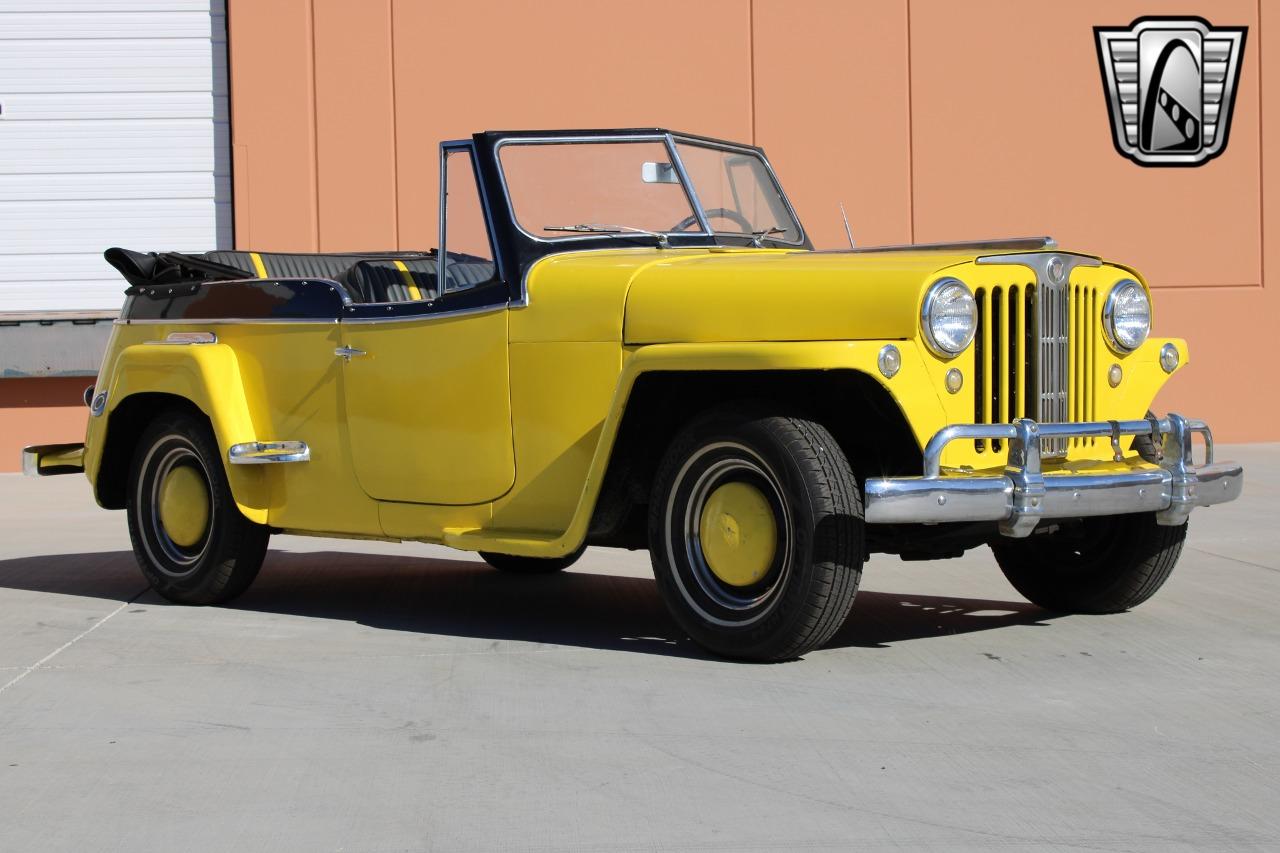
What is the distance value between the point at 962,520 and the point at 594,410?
131 centimetres

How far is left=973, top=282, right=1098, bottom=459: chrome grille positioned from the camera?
5.18 metres

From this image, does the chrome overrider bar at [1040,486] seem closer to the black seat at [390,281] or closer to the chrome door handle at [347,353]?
the chrome door handle at [347,353]

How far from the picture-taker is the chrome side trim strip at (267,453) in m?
6.45

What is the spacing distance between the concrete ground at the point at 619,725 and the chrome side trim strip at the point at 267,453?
60cm

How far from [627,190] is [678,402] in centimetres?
107

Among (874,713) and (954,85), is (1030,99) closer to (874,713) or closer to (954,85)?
(954,85)

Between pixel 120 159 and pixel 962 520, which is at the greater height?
pixel 120 159

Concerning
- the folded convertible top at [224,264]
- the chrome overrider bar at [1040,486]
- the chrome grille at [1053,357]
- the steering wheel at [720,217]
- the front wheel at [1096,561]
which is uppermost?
the steering wheel at [720,217]

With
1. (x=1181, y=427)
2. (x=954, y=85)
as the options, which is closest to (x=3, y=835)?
(x=1181, y=427)

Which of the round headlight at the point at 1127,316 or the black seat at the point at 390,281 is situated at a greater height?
the black seat at the point at 390,281

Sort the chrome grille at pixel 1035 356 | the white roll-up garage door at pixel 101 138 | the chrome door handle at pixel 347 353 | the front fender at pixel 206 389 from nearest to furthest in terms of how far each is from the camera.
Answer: the chrome grille at pixel 1035 356
the chrome door handle at pixel 347 353
the front fender at pixel 206 389
the white roll-up garage door at pixel 101 138

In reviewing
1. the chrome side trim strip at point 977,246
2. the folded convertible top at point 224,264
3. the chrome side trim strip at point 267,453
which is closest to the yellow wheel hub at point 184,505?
the chrome side trim strip at point 267,453

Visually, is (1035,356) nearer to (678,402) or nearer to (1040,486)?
(1040,486)

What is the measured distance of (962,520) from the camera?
4.86 meters
